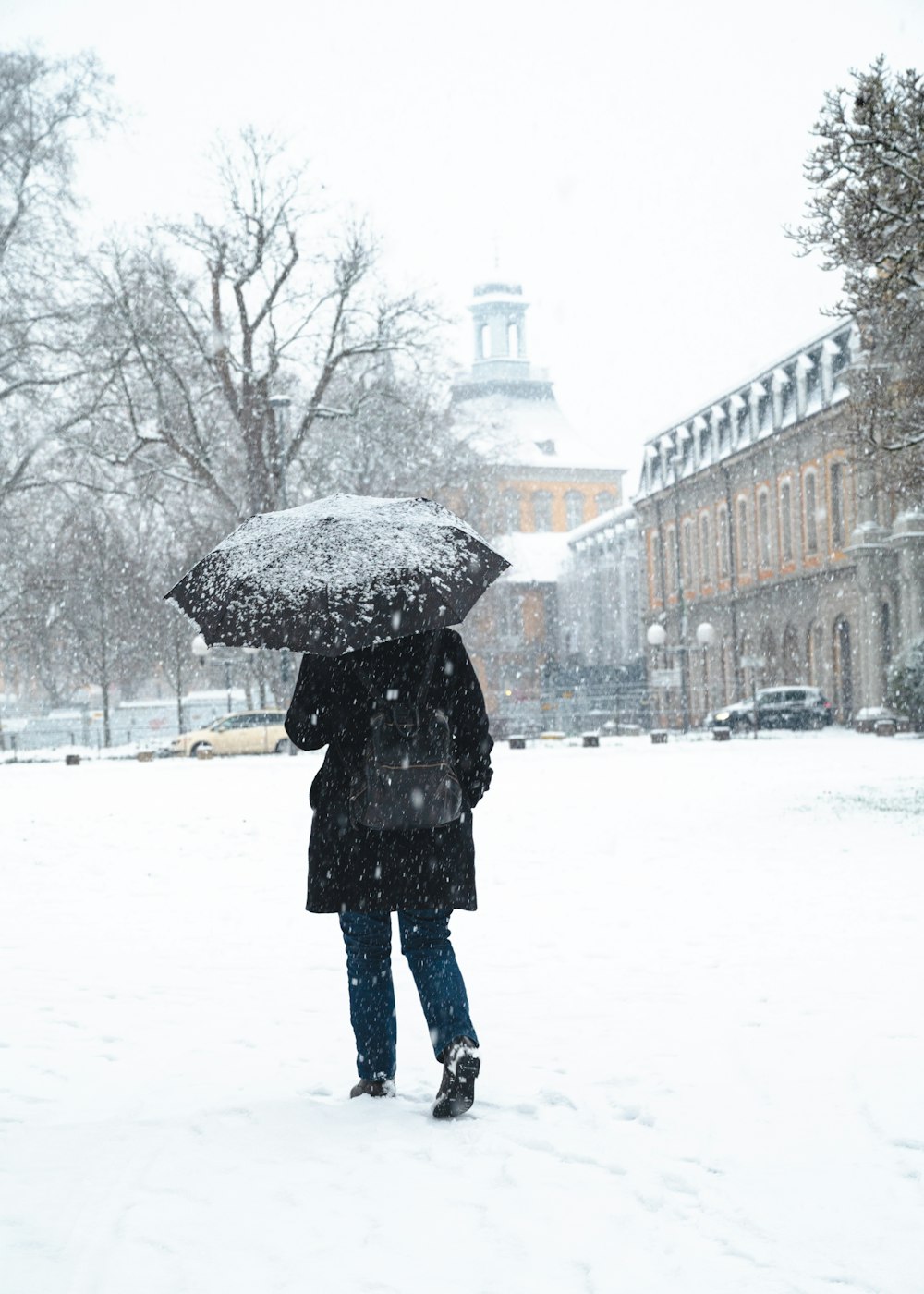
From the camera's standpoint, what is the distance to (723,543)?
58156mm

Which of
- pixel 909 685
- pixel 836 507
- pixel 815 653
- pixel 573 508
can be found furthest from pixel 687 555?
pixel 573 508

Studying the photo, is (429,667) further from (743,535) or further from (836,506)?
(743,535)

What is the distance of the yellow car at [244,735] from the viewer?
39594 mm

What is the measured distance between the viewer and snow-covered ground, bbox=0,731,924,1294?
375 cm

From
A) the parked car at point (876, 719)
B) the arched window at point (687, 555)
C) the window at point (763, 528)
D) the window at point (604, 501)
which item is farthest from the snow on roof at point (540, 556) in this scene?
the parked car at point (876, 719)

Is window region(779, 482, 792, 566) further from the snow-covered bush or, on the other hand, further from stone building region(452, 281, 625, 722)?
the snow-covered bush

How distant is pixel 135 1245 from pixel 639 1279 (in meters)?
1.28

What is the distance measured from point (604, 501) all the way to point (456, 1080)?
3754 inches

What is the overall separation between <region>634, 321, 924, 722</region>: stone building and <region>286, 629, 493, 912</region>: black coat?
37.7 m

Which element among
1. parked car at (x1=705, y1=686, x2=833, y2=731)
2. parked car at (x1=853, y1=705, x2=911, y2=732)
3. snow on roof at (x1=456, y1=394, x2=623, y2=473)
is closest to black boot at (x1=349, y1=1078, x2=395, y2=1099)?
parked car at (x1=853, y1=705, x2=911, y2=732)

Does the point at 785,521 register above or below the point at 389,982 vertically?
above

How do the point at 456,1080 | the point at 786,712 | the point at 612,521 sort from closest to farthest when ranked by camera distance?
the point at 456,1080
the point at 786,712
the point at 612,521

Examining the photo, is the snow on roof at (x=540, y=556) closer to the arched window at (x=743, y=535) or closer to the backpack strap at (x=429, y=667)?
the arched window at (x=743, y=535)

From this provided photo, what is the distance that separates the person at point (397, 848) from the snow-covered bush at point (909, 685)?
31690 millimetres
